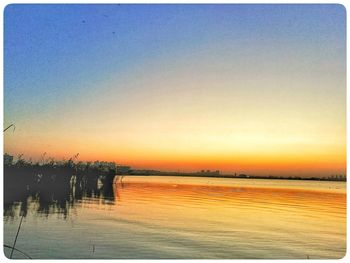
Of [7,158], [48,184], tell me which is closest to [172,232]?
[7,158]

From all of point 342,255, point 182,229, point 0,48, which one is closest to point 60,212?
point 182,229

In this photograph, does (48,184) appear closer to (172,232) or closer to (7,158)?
(7,158)

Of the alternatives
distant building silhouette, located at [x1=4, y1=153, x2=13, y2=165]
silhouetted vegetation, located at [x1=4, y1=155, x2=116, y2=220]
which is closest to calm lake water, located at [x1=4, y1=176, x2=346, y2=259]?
silhouetted vegetation, located at [x1=4, y1=155, x2=116, y2=220]

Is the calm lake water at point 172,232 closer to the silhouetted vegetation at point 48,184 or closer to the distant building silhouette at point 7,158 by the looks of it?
the silhouetted vegetation at point 48,184

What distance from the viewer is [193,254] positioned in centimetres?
677

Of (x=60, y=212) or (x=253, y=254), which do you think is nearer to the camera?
(x=253, y=254)

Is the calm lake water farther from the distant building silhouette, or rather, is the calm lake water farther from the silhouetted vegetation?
the distant building silhouette

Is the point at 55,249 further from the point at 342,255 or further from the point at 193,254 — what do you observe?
the point at 342,255

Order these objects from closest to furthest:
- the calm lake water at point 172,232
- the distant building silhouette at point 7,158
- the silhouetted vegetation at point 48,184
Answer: the calm lake water at point 172,232 < the distant building silhouette at point 7,158 < the silhouetted vegetation at point 48,184

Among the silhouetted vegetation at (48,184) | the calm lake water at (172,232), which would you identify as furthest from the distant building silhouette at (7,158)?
the calm lake water at (172,232)

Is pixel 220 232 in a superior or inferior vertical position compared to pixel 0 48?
inferior

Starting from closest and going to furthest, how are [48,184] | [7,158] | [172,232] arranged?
[172,232], [7,158], [48,184]

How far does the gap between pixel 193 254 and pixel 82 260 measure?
5.12ft

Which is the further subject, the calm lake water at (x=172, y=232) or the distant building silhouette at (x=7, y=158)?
the distant building silhouette at (x=7, y=158)
